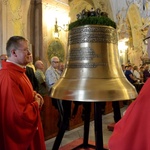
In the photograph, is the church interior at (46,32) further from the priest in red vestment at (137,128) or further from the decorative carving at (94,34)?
the priest in red vestment at (137,128)

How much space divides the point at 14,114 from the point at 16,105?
86 millimetres

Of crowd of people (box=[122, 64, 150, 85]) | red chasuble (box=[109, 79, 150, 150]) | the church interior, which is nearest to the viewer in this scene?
red chasuble (box=[109, 79, 150, 150])

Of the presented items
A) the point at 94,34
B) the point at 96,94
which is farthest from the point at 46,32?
the point at 96,94

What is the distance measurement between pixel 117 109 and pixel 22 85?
976mm

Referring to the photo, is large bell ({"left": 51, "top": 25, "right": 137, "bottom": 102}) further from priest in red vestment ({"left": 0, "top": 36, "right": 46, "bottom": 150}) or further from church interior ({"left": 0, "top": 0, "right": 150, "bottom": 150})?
church interior ({"left": 0, "top": 0, "right": 150, "bottom": 150})

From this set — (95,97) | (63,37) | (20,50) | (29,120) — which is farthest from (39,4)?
(95,97)

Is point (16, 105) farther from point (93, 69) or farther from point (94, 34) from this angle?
point (94, 34)

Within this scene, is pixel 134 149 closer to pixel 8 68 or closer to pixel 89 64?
pixel 89 64

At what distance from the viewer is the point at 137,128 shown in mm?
944

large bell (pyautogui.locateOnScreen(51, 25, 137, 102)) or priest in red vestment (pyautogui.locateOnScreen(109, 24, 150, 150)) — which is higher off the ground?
large bell (pyautogui.locateOnScreen(51, 25, 137, 102))

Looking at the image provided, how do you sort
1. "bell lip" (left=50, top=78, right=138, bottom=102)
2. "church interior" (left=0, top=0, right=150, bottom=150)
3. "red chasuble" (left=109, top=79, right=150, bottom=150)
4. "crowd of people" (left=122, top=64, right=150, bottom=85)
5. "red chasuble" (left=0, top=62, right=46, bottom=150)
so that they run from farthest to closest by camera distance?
1. "crowd of people" (left=122, top=64, right=150, bottom=85)
2. "church interior" (left=0, top=0, right=150, bottom=150)
3. "red chasuble" (left=0, top=62, right=46, bottom=150)
4. "bell lip" (left=50, top=78, right=138, bottom=102)
5. "red chasuble" (left=109, top=79, right=150, bottom=150)

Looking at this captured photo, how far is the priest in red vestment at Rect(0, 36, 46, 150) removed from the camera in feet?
6.65

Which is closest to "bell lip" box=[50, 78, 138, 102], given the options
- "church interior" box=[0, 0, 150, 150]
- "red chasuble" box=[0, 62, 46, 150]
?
"red chasuble" box=[0, 62, 46, 150]

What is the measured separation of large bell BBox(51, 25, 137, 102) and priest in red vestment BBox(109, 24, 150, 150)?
2.06ft
